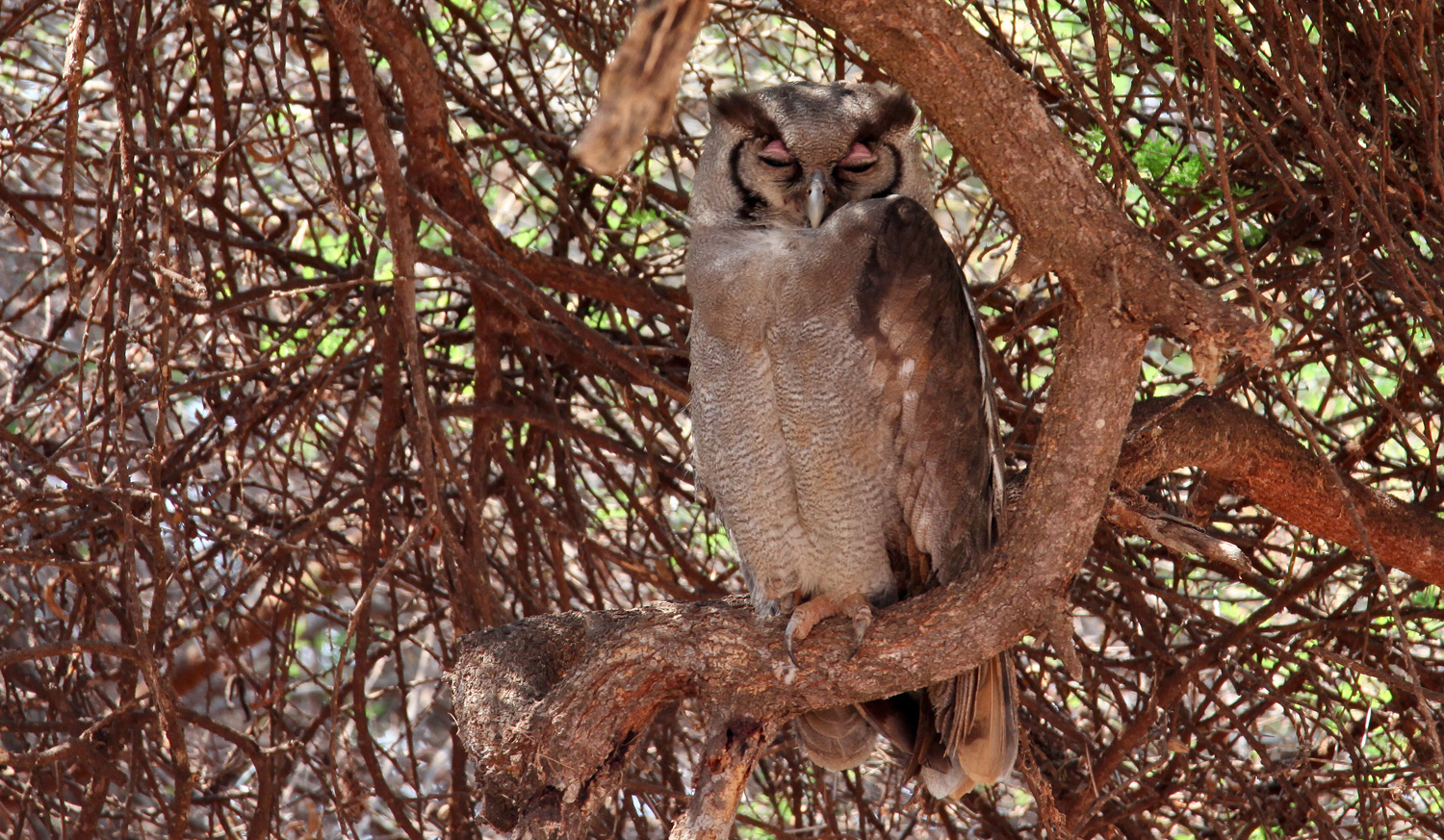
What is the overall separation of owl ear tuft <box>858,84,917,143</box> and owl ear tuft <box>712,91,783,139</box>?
0.58 ft

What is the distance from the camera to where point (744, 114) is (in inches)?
100

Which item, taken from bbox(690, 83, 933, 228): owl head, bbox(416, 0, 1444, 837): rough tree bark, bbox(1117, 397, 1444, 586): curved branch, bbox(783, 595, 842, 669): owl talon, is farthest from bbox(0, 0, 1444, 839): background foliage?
bbox(783, 595, 842, 669): owl talon

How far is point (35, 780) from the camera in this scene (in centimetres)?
277

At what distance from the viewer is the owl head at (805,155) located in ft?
7.88

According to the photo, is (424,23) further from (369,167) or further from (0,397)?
(0,397)

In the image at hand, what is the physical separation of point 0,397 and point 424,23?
203 centimetres

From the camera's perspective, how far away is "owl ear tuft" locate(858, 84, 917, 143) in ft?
8.07

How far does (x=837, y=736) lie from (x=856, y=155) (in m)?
1.17

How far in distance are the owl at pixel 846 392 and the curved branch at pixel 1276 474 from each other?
30 centimetres

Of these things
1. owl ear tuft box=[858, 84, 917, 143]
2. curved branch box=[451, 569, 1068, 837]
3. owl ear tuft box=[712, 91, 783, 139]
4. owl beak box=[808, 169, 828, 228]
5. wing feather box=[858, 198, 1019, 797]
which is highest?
owl ear tuft box=[712, 91, 783, 139]

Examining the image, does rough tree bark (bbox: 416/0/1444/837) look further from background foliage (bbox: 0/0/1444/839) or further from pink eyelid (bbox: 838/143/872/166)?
pink eyelid (bbox: 838/143/872/166)

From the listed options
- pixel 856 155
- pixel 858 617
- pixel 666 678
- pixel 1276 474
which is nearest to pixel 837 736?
pixel 858 617

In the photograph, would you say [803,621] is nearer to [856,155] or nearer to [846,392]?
Result: [846,392]

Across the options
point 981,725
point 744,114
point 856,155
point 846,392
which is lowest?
point 981,725
